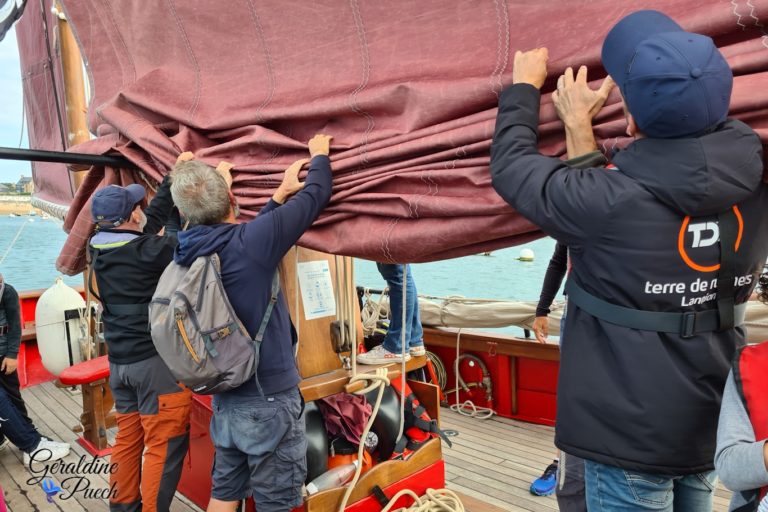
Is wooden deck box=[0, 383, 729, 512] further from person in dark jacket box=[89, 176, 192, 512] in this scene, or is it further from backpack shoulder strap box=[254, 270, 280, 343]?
backpack shoulder strap box=[254, 270, 280, 343]

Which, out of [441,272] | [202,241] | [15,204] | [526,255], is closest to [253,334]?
[202,241]

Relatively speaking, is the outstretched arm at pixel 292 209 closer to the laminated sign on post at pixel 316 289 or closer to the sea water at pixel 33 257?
the laminated sign on post at pixel 316 289

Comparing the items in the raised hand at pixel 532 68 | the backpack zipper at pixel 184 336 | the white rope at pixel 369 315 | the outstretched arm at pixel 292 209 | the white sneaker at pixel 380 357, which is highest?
the raised hand at pixel 532 68

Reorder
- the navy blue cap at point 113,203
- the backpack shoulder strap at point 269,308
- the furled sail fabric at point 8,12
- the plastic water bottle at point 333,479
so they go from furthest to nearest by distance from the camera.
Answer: the furled sail fabric at point 8,12 < the navy blue cap at point 113,203 < the plastic water bottle at point 333,479 < the backpack shoulder strap at point 269,308

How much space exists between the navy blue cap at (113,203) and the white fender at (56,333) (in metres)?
2.90

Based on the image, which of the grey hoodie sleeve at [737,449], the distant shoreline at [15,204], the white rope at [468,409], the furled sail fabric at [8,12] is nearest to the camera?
the grey hoodie sleeve at [737,449]

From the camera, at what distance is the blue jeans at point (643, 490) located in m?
1.01

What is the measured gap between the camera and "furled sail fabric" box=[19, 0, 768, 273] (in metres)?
1.04

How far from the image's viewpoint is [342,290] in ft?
7.00

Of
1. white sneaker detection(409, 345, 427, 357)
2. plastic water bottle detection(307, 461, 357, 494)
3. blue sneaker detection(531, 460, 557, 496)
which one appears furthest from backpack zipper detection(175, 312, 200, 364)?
blue sneaker detection(531, 460, 557, 496)

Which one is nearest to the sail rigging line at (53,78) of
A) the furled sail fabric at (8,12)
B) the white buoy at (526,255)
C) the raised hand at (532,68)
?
the furled sail fabric at (8,12)

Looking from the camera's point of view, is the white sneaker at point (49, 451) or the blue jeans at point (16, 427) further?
the white sneaker at point (49, 451)

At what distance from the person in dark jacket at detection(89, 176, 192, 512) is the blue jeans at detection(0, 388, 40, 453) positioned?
4.16ft

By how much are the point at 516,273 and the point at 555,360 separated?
1272 centimetres
